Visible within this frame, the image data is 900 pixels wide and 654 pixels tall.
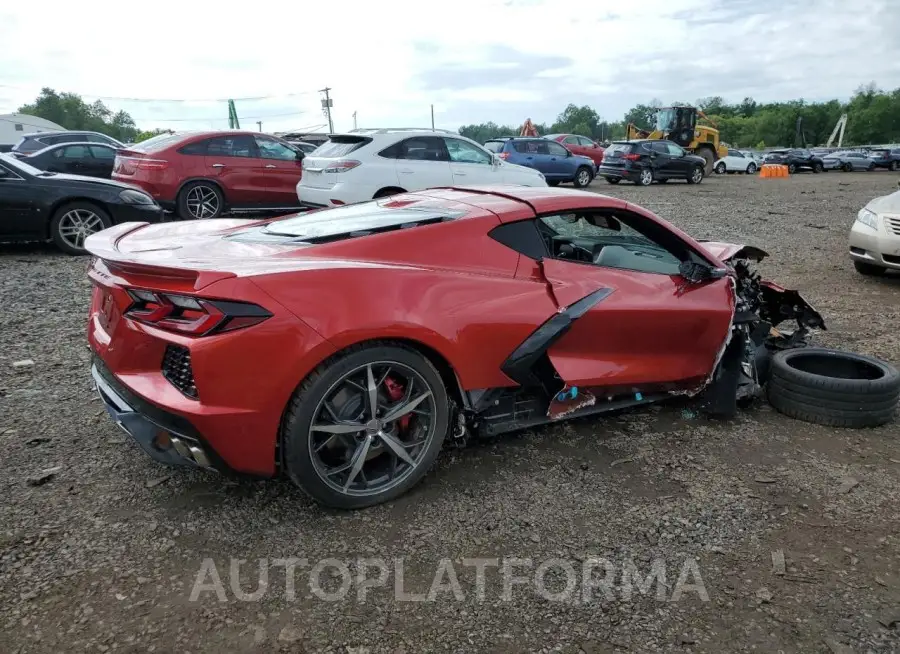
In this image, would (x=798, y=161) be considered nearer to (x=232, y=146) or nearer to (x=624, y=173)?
(x=624, y=173)

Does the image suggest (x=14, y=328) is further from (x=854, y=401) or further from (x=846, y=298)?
(x=846, y=298)

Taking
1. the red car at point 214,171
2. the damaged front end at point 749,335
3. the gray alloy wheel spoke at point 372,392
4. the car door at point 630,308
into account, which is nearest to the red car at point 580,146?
the red car at point 214,171

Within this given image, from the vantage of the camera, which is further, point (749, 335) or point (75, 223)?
point (75, 223)

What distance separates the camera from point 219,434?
251 cm

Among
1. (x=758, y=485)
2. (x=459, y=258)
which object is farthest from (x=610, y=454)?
(x=459, y=258)

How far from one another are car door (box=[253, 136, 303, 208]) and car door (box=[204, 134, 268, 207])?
3.7 inches

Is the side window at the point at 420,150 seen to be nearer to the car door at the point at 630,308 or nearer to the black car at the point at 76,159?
the car door at the point at 630,308

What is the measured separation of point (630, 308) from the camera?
339 cm

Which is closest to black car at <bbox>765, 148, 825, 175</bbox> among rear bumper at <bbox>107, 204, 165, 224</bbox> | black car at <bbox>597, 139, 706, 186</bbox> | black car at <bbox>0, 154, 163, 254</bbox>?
black car at <bbox>597, 139, 706, 186</bbox>

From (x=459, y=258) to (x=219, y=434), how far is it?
1.30 meters

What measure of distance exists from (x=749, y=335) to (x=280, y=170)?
883cm

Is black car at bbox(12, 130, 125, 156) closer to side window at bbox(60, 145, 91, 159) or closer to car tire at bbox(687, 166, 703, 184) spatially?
side window at bbox(60, 145, 91, 159)

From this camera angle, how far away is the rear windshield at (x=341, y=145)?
948 cm

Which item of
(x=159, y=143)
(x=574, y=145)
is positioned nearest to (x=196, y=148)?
(x=159, y=143)
